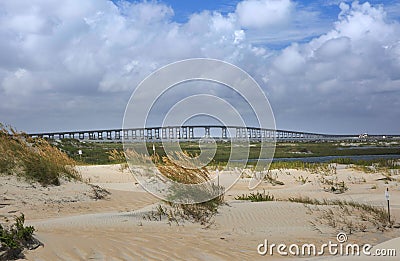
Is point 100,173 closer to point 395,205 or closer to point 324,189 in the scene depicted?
point 324,189

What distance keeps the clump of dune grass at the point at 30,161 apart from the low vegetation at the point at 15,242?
24.2 ft

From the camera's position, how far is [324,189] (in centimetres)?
1830

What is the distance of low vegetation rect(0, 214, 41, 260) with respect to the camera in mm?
6125

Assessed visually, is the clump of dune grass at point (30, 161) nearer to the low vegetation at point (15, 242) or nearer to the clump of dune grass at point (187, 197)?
the clump of dune grass at point (187, 197)

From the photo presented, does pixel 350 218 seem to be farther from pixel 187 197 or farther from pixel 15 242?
pixel 15 242

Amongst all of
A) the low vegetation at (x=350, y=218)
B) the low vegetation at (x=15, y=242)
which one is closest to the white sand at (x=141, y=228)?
the low vegetation at (x=15, y=242)

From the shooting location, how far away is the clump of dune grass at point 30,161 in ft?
46.2

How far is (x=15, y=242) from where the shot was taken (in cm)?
630

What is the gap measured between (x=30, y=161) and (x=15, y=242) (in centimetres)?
853

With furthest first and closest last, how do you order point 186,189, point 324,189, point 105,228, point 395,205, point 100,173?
point 100,173 < point 324,189 < point 395,205 < point 186,189 < point 105,228

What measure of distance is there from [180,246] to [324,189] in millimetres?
11962

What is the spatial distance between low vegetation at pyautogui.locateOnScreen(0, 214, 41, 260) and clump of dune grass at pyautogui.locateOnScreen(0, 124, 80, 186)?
7.37 metres

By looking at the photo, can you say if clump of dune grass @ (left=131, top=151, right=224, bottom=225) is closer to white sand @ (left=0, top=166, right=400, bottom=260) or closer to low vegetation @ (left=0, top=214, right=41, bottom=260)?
white sand @ (left=0, top=166, right=400, bottom=260)

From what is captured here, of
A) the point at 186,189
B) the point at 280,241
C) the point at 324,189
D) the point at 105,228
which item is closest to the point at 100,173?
the point at 324,189
